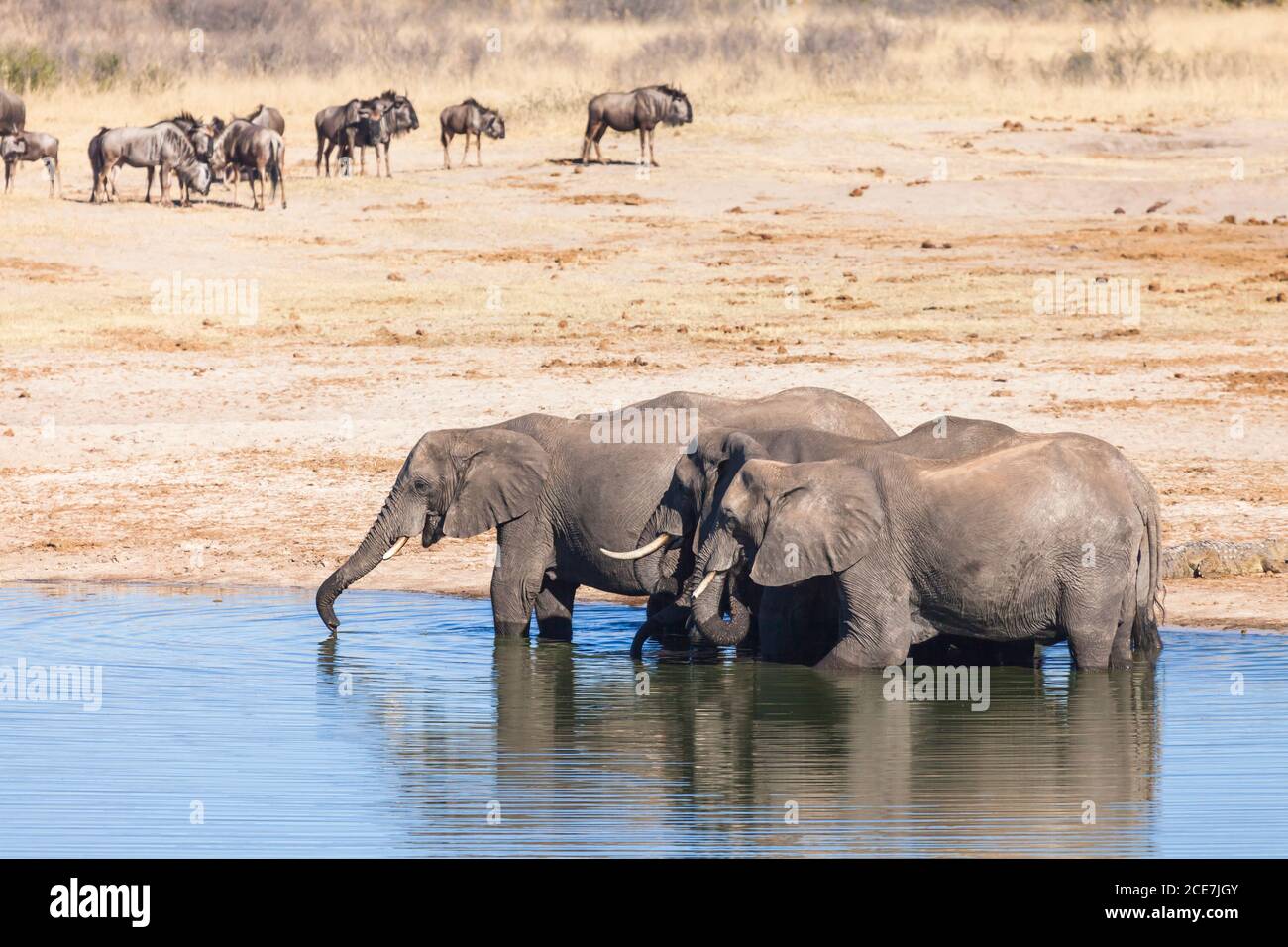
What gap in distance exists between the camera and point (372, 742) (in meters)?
10.4

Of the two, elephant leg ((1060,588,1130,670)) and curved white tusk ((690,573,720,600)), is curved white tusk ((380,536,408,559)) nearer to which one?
curved white tusk ((690,573,720,600))

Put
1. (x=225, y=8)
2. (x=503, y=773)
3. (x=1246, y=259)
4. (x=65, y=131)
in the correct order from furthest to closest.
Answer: (x=225, y=8)
(x=65, y=131)
(x=1246, y=259)
(x=503, y=773)

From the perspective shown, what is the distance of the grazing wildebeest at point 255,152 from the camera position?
103ft

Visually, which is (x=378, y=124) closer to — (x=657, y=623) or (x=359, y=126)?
(x=359, y=126)

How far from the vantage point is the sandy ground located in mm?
16516

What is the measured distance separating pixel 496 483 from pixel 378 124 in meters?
22.8

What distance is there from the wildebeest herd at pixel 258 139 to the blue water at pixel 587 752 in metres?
19.0

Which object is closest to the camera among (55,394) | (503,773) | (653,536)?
(503,773)

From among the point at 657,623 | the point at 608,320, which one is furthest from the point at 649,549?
the point at 608,320

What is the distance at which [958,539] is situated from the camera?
1109 cm

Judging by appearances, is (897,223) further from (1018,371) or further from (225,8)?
(225,8)

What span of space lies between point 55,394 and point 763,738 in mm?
11133

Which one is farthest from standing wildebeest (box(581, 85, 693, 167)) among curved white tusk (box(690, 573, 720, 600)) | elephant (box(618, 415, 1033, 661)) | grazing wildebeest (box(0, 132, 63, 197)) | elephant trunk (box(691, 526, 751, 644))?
curved white tusk (box(690, 573, 720, 600))
